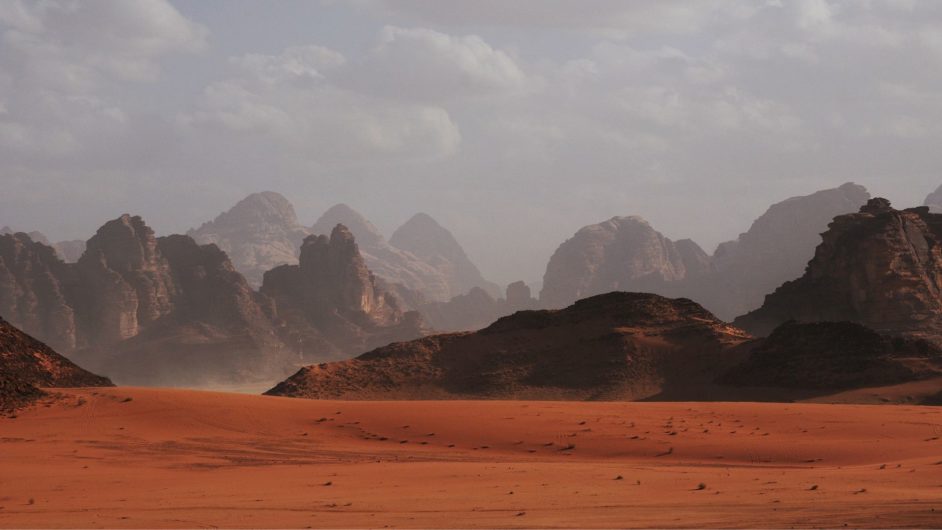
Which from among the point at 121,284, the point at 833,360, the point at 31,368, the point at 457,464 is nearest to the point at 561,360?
the point at 833,360

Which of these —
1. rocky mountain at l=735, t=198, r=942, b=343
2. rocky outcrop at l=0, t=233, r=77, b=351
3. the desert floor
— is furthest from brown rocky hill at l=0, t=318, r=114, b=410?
rocky outcrop at l=0, t=233, r=77, b=351

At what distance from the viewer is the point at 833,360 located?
199 ft

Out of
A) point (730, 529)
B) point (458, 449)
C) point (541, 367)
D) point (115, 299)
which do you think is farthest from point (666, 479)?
point (115, 299)

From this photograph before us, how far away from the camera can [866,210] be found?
91.7m

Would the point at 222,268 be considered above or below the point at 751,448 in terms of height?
above

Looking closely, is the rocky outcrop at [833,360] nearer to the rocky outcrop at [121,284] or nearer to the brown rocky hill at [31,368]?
the brown rocky hill at [31,368]

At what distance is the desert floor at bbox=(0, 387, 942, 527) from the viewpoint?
51.2 ft

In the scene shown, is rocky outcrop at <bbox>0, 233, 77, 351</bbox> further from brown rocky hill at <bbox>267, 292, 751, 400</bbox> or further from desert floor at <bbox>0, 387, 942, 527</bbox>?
desert floor at <bbox>0, 387, 942, 527</bbox>

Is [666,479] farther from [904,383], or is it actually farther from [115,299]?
[115,299]

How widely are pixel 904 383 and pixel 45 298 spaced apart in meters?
141

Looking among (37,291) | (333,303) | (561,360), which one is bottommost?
(561,360)

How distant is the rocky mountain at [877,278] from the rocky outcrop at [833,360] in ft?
47.5

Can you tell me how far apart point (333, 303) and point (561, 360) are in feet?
384

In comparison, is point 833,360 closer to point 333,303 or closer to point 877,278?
point 877,278
